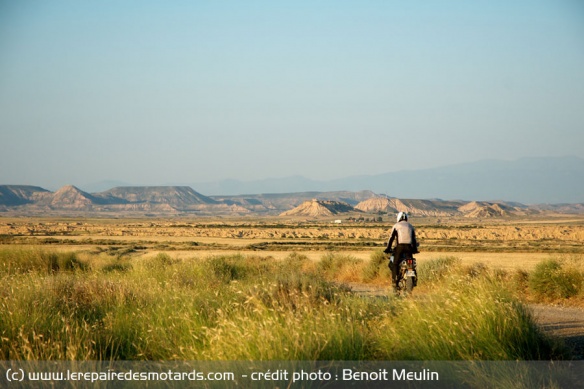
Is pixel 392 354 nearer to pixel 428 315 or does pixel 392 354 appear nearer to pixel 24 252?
pixel 428 315

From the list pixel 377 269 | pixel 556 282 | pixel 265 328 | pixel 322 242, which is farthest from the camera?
pixel 322 242

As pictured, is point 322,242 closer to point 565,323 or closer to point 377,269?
point 377,269

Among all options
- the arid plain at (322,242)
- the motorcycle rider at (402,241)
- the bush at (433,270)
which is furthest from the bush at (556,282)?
the arid plain at (322,242)

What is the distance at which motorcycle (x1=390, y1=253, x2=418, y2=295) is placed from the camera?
16.2m

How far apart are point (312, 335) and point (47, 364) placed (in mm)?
3339

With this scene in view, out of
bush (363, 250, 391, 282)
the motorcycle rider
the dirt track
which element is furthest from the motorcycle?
bush (363, 250, 391, 282)

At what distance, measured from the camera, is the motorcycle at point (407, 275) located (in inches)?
636

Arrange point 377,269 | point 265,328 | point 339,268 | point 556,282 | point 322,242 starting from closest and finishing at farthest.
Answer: point 265,328
point 556,282
point 377,269
point 339,268
point 322,242

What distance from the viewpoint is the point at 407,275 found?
53.2 ft

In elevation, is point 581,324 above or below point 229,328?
below

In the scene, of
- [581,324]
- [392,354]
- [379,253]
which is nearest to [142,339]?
[392,354]

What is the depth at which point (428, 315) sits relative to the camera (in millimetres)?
9984

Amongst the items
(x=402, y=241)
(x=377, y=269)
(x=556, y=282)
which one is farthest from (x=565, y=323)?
(x=377, y=269)

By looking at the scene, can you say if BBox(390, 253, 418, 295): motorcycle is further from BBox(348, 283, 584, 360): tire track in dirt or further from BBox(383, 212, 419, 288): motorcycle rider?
BBox(348, 283, 584, 360): tire track in dirt
